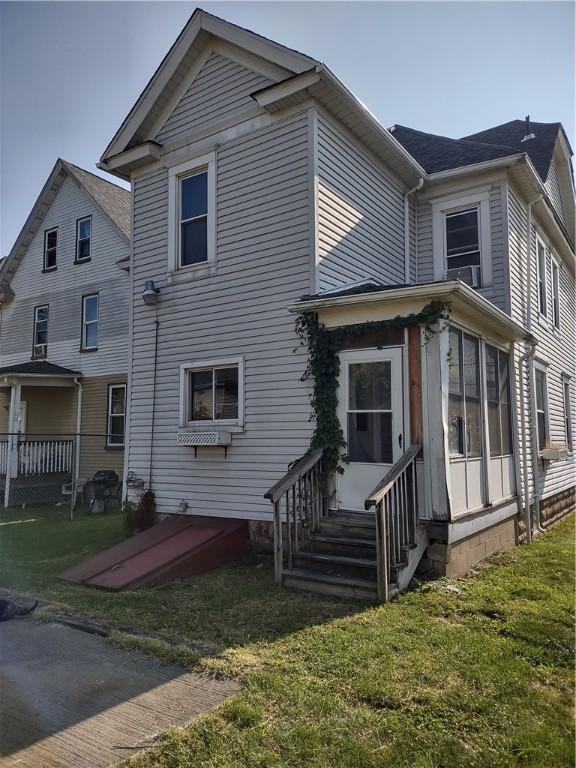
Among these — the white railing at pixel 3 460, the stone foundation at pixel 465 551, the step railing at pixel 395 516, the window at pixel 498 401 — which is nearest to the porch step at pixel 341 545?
the step railing at pixel 395 516

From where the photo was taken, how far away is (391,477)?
5.83 meters

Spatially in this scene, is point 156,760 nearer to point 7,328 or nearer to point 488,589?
point 488,589

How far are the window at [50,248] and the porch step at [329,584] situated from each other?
15.1 meters

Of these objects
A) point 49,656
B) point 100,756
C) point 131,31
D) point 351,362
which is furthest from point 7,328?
point 100,756

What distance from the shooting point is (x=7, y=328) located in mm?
18719

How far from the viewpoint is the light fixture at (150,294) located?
30.4ft

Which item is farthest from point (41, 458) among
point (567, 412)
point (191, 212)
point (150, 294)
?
point (567, 412)

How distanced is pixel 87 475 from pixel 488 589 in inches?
489

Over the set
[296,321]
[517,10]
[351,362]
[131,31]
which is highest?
[131,31]

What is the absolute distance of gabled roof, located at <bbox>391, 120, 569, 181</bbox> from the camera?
10.1 m

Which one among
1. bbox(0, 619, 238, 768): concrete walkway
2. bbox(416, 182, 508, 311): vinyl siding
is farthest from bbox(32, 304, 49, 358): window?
bbox(0, 619, 238, 768): concrete walkway

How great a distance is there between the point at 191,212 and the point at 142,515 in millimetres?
5065

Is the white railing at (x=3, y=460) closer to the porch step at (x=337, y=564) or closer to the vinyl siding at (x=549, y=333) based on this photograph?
the porch step at (x=337, y=564)

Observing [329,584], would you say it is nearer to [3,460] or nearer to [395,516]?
[395,516]
